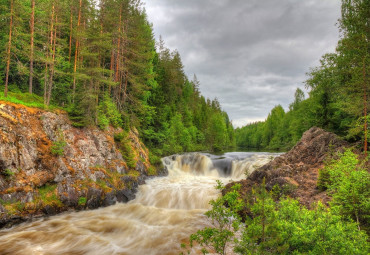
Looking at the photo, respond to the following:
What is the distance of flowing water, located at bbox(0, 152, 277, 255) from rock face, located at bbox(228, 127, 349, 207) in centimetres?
379

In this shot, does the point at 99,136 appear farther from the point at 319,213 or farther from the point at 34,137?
the point at 319,213

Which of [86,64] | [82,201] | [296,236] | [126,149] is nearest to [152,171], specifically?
[126,149]

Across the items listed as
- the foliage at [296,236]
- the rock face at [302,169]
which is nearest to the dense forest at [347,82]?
the rock face at [302,169]

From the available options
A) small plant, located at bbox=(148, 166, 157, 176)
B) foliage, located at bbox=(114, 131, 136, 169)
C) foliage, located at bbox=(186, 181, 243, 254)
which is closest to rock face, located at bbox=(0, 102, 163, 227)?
foliage, located at bbox=(114, 131, 136, 169)

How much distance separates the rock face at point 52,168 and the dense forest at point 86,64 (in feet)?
4.73

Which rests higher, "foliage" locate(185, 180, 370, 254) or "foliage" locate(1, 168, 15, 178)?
"foliage" locate(1, 168, 15, 178)

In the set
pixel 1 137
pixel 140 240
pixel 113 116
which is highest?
pixel 113 116

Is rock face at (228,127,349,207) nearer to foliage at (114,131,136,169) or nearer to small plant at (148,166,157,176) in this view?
foliage at (114,131,136,169)

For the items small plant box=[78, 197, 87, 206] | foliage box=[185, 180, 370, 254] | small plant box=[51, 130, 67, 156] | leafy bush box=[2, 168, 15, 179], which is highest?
small plant box=[51, 130, 67, 156]

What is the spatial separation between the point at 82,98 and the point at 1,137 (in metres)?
6.39

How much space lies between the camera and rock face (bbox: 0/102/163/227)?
1048cm

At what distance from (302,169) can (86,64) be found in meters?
24.7

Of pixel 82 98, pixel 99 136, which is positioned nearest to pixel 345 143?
pixel 99 136

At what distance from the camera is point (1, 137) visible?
10.8m
